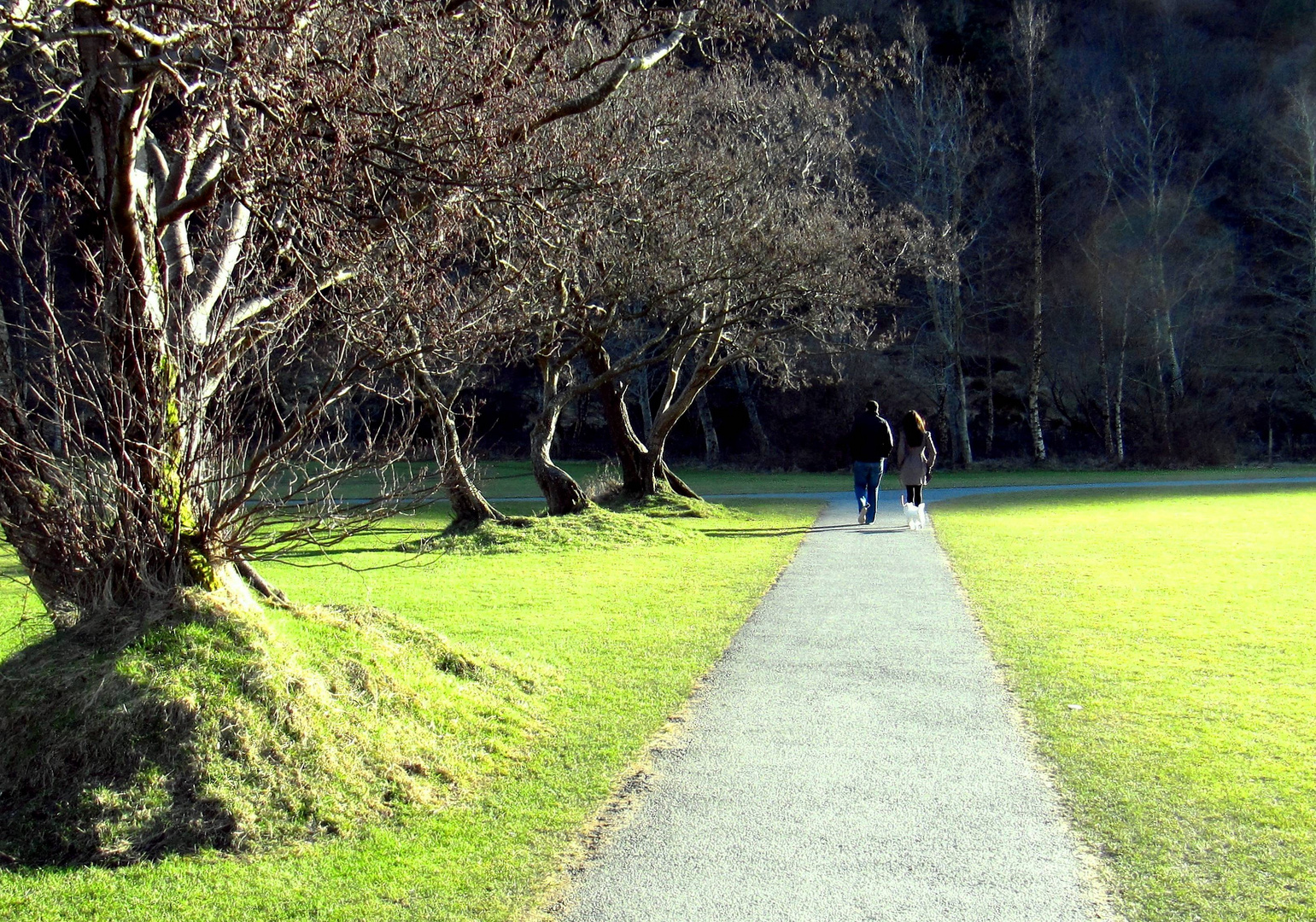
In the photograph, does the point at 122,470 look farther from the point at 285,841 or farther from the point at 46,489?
the point at 285,841

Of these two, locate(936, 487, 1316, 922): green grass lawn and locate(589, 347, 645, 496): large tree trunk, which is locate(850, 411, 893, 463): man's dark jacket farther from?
locate(589, 347, 645, 496): large tree trunk

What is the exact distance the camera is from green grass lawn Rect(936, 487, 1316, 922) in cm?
434

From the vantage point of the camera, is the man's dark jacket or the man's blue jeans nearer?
the man's dark jacket

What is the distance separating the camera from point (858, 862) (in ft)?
14.4

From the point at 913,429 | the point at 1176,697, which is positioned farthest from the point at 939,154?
the point at 1176,697

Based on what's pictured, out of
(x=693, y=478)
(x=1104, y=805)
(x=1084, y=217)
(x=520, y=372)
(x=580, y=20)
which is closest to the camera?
(x=1104, y=805)

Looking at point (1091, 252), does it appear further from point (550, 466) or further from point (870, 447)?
point (550, 466)

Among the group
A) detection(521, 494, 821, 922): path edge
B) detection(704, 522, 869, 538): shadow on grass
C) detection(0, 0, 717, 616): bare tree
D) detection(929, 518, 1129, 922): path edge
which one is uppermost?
detection(0, 0, 717, 616): bare tree

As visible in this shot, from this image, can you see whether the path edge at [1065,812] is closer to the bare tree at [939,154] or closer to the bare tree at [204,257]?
the bare tree at [204,257]

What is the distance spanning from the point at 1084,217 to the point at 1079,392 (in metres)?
6.90

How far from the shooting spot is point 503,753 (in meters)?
5.93

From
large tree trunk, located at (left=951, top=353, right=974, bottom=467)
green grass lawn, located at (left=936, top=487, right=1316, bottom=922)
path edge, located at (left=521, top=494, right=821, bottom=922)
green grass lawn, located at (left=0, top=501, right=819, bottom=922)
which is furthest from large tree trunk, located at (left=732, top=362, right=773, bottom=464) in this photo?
path edge, located at (left=521, top=494, right=821, bottom=922)

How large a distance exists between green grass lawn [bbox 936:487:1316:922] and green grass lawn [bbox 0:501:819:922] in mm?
2324

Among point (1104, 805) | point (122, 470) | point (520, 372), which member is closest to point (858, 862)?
point (1104, 805)
